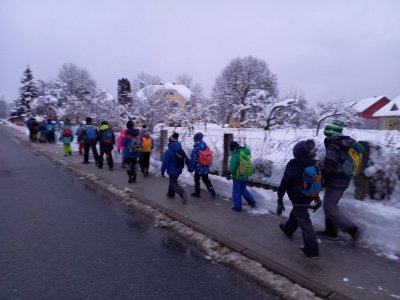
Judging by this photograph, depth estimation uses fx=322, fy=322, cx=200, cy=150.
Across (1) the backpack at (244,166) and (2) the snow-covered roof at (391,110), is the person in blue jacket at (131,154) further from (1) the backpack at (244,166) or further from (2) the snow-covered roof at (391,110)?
(2) the snow-covered roof at (391,110)

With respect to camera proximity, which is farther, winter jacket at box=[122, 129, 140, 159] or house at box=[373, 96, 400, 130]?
house at box=[373, 96, 400, 130]

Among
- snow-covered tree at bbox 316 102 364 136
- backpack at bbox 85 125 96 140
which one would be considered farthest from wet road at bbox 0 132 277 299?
snow-covered tree at bbox 316 102 364 136

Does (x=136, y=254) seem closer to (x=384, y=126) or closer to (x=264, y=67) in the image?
(x=384, y=126)

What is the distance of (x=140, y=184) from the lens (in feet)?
30.7

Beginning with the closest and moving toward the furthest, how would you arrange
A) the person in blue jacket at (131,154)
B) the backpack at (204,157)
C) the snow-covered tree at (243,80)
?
the backpack at (204,157)
the person in blue jacket at (131,154)
the snow-covered tree at (243,80)

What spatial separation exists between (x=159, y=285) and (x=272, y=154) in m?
5.10

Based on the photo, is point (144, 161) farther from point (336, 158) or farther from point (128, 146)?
point (336, 158)

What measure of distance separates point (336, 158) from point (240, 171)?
83.7 inches

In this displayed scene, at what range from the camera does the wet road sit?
12.1ft

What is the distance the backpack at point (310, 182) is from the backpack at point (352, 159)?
0.61 m

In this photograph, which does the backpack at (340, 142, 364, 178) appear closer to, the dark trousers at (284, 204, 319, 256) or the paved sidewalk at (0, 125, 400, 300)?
the dark trousers at (284, 204, 319, 256)

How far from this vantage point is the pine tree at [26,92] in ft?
208

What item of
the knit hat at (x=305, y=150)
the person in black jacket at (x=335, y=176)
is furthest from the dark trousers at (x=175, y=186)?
the knit hat at (x=305, y=150)

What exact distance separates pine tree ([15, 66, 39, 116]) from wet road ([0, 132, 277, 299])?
64.2 metres
